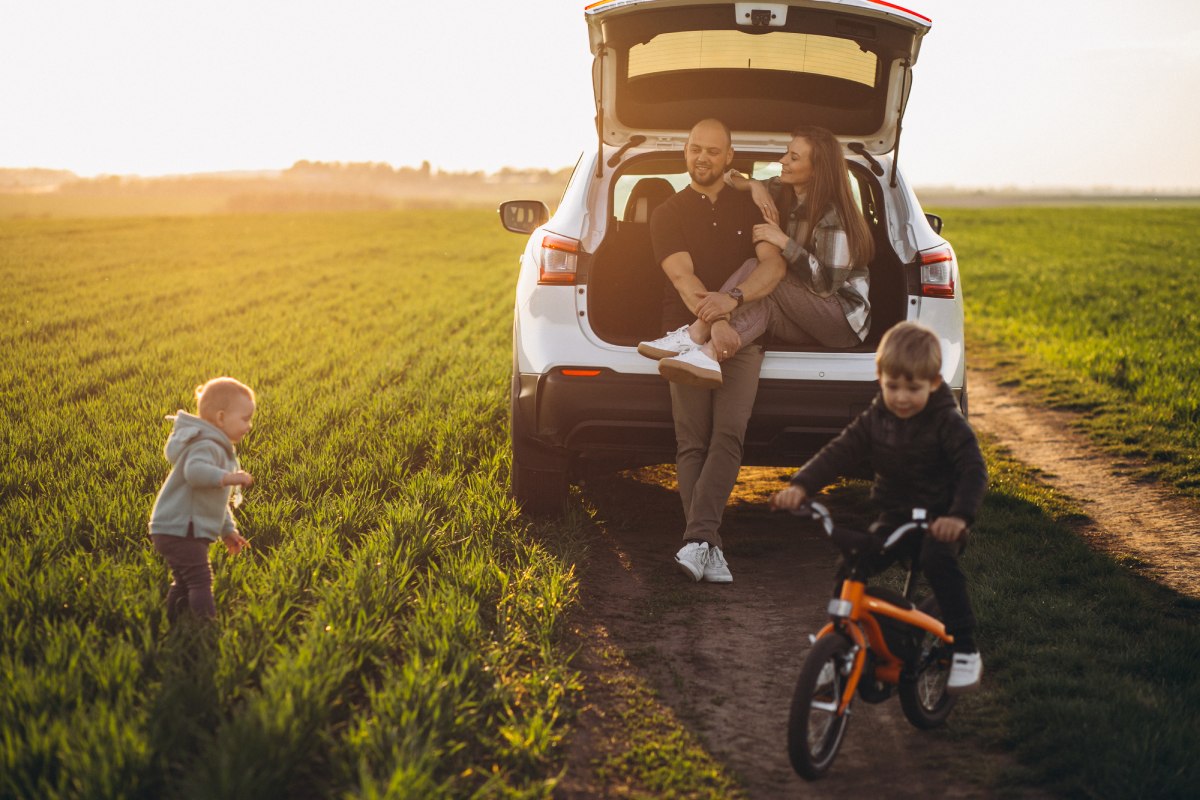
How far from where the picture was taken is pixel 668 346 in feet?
16.5

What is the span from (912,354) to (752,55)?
278 centimetres

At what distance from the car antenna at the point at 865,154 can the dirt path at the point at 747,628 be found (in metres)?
1.93

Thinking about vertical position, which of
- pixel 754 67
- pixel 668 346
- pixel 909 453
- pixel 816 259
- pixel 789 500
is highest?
pixel 754 67

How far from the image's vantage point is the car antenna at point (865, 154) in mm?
5672

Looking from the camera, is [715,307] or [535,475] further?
[535,475]

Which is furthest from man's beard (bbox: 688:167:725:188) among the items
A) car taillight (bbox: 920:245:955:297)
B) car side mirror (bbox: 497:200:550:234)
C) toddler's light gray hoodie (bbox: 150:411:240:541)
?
toddler's light gray hoodie (bbox: 150:411:240:541)

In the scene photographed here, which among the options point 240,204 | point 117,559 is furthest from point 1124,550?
point 240,204

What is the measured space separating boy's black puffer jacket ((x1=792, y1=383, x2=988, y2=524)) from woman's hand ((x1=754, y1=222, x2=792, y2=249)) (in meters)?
1.63

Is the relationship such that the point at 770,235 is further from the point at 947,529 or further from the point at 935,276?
the point at 947,529

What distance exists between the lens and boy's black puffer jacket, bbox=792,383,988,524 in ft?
11.6

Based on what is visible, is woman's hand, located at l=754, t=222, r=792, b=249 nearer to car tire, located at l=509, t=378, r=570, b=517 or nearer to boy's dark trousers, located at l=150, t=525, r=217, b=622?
car tire, located at l=509, t=378, r=570, b=517

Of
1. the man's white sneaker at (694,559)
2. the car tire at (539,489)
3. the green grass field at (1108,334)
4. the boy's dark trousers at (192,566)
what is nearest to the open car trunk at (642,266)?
the car tire at (539,489)

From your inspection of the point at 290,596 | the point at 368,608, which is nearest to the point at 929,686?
the point at 368,608

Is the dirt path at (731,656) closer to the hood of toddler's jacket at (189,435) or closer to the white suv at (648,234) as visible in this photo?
the white suv at (648,234)
